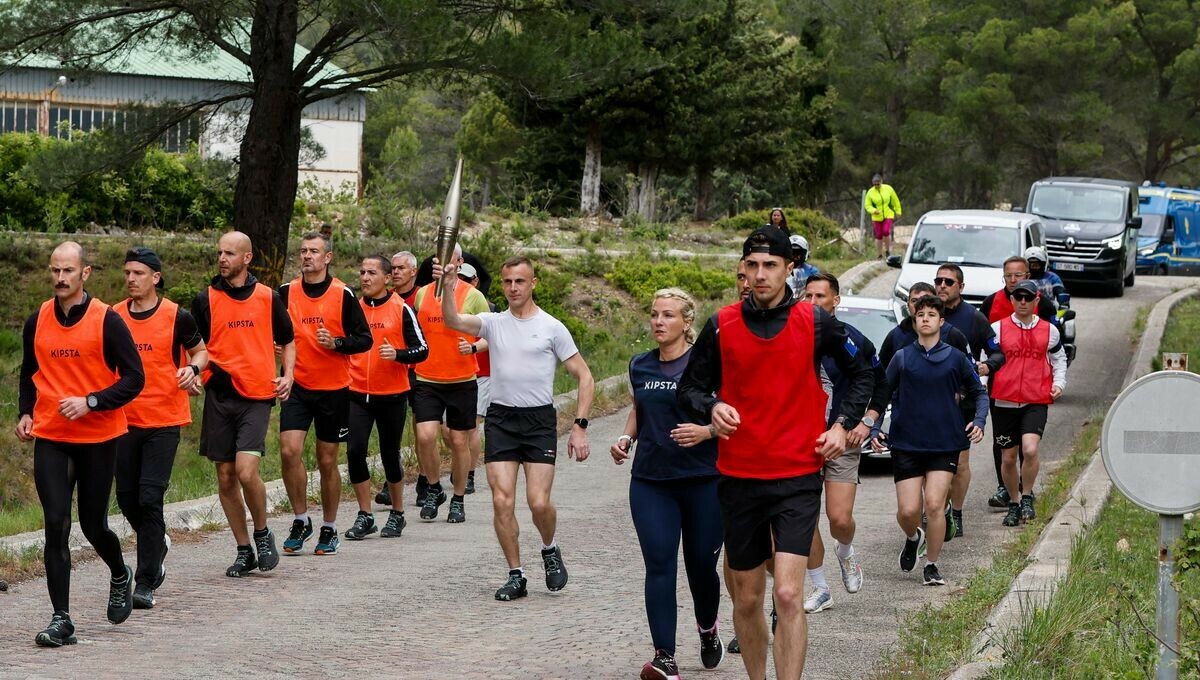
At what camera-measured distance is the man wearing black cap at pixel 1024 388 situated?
12.9 metres

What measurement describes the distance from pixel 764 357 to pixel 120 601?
415 cm

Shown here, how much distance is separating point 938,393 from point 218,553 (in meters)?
5.05

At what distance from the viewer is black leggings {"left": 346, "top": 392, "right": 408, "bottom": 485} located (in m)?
11.7

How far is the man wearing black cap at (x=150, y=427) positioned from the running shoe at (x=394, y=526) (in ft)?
9.06

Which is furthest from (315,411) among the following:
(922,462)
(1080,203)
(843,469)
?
(1080,203)

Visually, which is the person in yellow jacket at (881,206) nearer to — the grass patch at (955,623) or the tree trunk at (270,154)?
the tree trunk at (270,154)

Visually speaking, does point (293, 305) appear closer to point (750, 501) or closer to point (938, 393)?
point (938, 393)

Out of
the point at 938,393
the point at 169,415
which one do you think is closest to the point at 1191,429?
the point at 938,393

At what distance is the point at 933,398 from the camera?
10.5 m

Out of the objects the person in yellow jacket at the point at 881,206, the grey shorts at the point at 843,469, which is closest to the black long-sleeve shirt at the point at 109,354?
the grey shorts at the point at 843,469

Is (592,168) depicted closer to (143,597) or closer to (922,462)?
(922,462)

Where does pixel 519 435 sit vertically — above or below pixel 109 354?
below

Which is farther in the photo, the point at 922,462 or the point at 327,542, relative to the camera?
the point at 327,542

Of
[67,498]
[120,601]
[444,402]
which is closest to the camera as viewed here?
[67,498]
